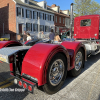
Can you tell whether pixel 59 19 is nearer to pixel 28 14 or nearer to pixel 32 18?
pixel 32 18

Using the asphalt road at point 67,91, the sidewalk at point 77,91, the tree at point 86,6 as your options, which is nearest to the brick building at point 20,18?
the tree at point 86,6

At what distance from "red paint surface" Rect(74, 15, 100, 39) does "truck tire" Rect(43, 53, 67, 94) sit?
6178 mm

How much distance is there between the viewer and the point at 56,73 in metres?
2.71

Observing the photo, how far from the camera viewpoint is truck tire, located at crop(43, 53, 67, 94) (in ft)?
7.97

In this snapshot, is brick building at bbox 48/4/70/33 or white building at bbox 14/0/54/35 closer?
white building at bbox 14/0/54/35

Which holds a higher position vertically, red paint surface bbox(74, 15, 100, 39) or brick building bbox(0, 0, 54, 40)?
brick building bbox(0, 0, 54, 40)

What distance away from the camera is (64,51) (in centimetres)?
273

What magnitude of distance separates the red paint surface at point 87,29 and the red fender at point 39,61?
6440 mm

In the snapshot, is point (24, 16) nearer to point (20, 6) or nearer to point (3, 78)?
point (20, 6)

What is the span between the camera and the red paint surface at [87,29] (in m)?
7.87

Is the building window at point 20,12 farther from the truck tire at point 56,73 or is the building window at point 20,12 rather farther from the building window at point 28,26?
the truck tire at point 56,73

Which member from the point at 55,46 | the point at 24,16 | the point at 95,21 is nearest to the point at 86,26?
the point at 95,21

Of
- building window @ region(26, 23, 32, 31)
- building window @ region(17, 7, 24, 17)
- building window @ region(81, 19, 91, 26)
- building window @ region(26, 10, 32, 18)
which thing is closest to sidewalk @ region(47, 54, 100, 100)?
building window @ region(81, 19, 91, 26)

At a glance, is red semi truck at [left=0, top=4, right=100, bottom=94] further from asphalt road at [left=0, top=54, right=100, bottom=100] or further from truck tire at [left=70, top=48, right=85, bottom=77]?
truck tire at [left=70, top=48, right=85, bottom=77]
